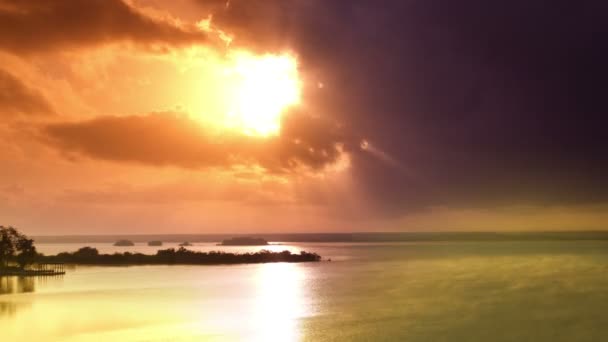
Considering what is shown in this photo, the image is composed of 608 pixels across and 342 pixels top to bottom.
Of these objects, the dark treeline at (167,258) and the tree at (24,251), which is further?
the dark treeline at (167,258)

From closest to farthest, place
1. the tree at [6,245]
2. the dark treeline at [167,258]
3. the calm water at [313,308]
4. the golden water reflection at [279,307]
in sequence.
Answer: the calm water at [313,308]
the golden water reflection at [279,307]
the tree at [6,245]
the dark treeline at [167,258]

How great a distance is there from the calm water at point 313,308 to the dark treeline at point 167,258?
36302 millimetres

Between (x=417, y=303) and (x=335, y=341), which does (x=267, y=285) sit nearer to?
(x=417, y=303)

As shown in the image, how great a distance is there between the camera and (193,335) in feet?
133

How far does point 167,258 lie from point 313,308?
260ft

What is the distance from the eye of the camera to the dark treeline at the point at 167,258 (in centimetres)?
12150

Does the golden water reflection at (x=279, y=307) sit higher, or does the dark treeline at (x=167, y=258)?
the dark treeline at (x=167, y=258)

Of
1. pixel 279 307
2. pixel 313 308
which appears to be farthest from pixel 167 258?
pixel 313 308

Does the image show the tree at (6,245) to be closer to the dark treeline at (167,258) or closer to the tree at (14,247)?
the tree at (14,247)

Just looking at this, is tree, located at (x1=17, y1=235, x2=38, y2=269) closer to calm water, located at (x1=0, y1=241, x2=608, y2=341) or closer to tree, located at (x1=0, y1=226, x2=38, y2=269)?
tree, located at (x1=0, y1=226, x2=38, y2=269)

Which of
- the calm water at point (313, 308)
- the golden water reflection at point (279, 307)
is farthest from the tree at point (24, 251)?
the golden water reflection at point (279, 307)

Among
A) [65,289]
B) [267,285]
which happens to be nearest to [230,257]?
[267,285]

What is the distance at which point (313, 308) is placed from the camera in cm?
5409

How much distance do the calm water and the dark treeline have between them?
1429 inches
